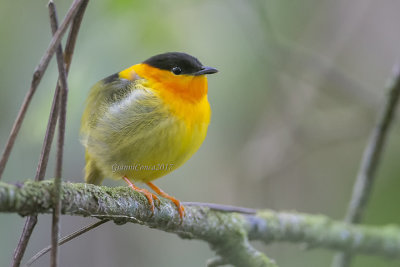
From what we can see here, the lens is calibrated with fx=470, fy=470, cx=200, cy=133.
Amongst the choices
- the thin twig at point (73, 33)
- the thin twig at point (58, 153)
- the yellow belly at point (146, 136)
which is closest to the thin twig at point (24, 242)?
the thin twig at point (58, 153)

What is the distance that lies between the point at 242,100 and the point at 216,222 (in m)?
2.49

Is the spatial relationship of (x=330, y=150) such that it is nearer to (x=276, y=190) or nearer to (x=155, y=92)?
(x=276, y=190)

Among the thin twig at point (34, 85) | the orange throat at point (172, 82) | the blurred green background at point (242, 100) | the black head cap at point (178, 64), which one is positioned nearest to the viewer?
the thin twig at point (34, 85)

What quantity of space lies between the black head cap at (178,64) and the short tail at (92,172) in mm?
824

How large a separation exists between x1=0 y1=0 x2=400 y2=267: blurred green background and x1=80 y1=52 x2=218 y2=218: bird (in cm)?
16

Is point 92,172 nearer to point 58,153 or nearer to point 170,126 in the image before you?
point 170,126

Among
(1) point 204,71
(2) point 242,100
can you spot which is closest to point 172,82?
(1) point 204,71

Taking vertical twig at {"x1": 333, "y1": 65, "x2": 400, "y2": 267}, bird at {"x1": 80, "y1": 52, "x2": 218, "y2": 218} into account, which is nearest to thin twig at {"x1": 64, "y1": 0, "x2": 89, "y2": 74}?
bird at {"x1": 80, "y1": 52, "x2": 218, "y2": 218}

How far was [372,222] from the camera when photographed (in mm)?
4605

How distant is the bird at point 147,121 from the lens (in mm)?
2939

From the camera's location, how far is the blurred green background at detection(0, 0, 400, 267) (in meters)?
2.91

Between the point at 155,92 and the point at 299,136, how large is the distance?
2452 millimetres

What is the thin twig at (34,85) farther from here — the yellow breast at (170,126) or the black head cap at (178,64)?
the black head cap at (178,64)

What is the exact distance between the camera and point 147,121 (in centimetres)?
295
